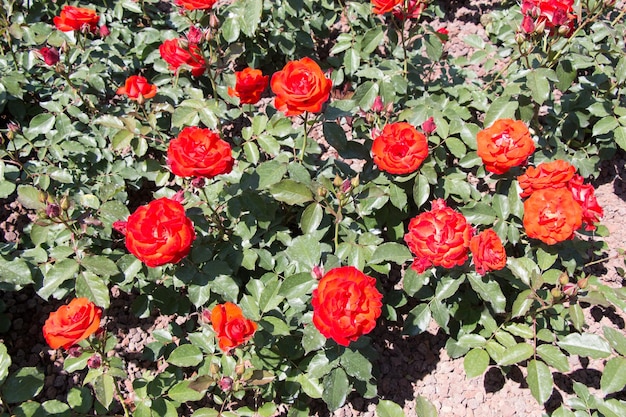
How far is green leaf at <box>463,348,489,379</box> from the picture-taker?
6.77ft

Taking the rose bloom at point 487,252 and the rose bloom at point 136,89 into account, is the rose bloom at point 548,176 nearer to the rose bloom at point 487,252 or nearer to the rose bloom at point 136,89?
the rose bloom at point 487,252

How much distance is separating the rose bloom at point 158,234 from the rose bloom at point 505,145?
4.30 feet

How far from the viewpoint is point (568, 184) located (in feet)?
6.88

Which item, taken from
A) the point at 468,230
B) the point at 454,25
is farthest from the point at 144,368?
the point at 454,25

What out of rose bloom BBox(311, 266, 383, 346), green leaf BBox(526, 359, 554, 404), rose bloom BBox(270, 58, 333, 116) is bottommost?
green leaf BBox(526, 359, 554, 404)

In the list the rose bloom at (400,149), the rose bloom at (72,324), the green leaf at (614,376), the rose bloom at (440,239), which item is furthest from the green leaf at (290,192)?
the green leaf at (614,376)

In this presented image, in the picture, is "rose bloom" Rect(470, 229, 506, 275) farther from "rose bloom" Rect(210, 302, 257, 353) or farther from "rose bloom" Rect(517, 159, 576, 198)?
"rose bloom" Rect(210, 302, 257, 353)

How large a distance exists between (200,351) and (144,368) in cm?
61

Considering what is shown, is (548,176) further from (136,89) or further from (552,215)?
(136,89)

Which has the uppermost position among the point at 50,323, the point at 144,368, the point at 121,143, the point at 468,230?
the point at 468,230

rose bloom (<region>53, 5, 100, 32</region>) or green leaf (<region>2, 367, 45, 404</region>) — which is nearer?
green leaf (<region>2, 367, 45, 404</region>)

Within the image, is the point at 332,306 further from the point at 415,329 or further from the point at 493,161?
the point at 493,161

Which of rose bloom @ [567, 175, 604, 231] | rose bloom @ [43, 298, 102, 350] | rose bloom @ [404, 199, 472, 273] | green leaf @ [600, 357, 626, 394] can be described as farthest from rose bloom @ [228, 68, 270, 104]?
green leaf @ [600, 357, 626, 394]

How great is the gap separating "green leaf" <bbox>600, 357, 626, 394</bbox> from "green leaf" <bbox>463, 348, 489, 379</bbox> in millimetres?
440
